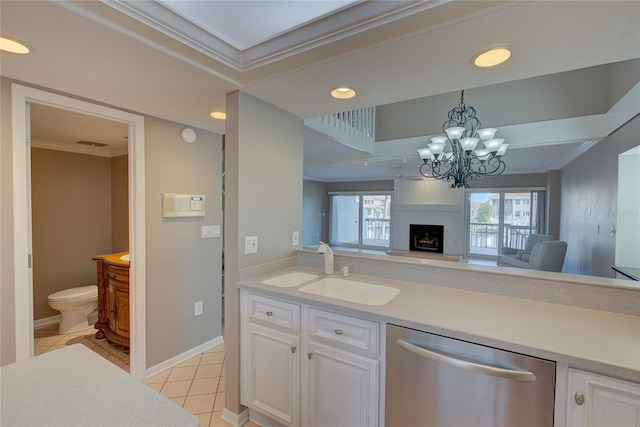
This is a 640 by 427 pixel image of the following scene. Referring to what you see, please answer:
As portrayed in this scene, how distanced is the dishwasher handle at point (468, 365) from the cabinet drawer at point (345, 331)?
135mm

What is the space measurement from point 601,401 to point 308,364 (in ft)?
3.79

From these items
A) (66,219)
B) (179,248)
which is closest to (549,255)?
(179,248)

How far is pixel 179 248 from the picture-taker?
252cm

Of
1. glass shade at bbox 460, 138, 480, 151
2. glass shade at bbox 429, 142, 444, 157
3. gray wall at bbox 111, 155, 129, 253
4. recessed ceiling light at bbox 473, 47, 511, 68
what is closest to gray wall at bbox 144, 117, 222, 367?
gray wall at bbox 111, 155, 129, 253

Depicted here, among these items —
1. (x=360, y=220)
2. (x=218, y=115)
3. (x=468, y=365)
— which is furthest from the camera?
(x=360, y=220)

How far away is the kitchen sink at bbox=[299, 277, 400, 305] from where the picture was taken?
5.67 ft

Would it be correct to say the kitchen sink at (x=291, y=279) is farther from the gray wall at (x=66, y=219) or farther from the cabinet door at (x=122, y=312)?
the gray wall at (x=66, y=219)

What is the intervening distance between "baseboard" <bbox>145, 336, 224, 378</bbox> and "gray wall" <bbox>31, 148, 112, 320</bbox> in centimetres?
188

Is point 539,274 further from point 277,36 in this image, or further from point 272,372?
point 277,36

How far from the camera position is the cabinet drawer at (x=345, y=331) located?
135 cm

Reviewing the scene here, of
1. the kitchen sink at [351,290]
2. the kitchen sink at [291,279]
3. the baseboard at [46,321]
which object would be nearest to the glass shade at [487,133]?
the kitchen sink at [351,290]

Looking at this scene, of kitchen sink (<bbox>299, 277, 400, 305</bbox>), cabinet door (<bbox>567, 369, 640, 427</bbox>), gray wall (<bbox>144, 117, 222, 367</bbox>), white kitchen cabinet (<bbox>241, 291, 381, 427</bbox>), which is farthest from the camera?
gray wall (<bbox>144, 117, 222, 367</bbox>)

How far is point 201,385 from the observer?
2248mm

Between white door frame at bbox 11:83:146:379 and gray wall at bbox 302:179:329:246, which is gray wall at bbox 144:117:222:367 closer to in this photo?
white door frame at bbox 11:83:146:379
